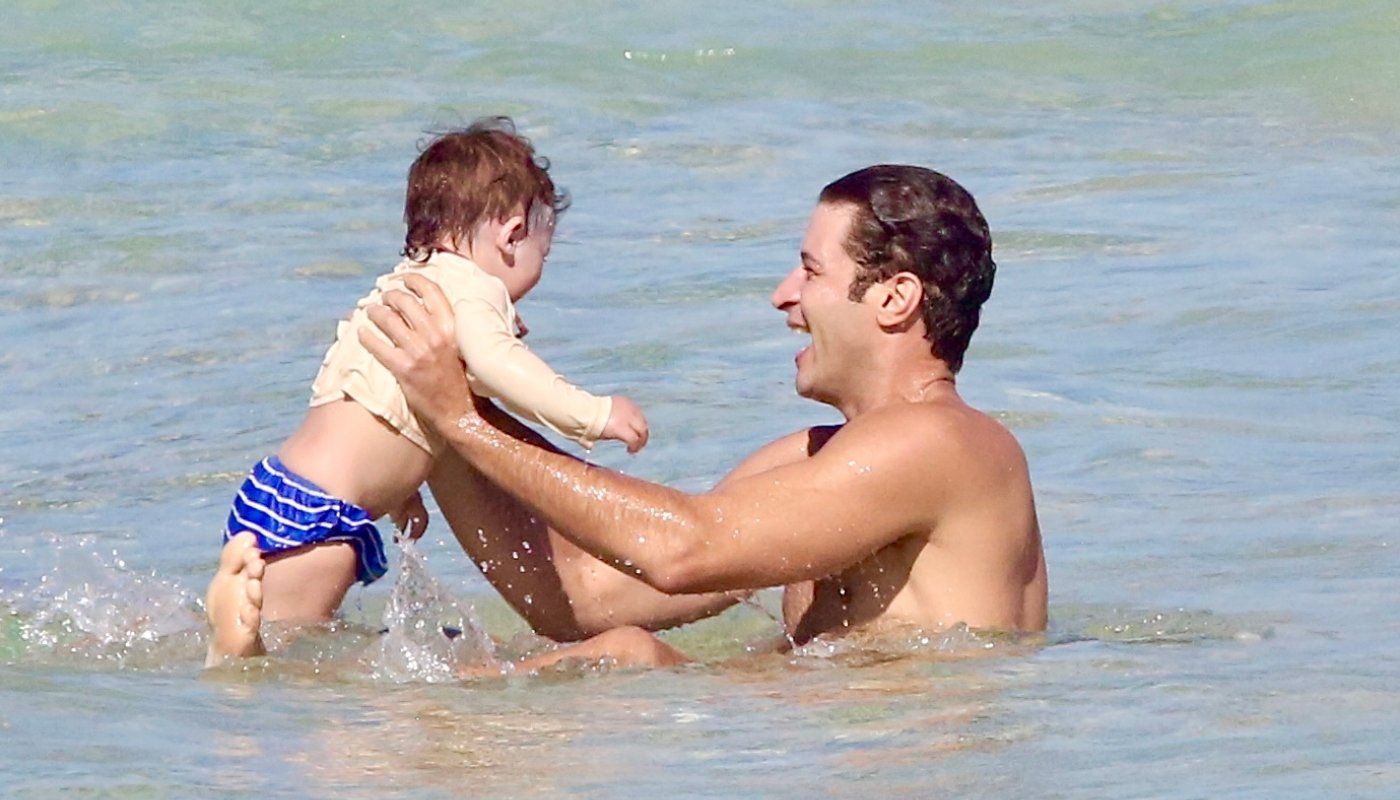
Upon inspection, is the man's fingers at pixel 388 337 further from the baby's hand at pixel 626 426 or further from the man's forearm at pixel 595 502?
the baby's hand at pixel 626 426

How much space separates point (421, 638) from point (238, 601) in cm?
50

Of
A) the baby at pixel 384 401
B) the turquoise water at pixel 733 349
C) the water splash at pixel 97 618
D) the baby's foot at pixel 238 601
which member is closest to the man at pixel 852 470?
the baby at pixel 384 401

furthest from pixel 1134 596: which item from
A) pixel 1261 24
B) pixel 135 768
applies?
pixel 1261 24

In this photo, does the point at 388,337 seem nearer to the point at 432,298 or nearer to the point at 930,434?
the point at 432,298

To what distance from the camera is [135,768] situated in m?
4.03

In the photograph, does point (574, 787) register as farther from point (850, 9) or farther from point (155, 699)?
point (850, 9)

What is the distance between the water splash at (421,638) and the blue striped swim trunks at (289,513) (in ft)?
0.64

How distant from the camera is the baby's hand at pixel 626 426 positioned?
507 cm

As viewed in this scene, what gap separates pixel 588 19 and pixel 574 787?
42.1ft

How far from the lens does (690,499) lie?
16.5ft

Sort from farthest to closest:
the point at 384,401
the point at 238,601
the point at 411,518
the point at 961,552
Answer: the point at 411,518 → the point at 384,401 → the point at 961,552 → the point at 238,601

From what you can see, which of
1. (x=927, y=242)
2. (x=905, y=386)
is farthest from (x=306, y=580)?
(x=927, y=242)

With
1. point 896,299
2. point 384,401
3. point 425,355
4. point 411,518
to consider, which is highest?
point 896,299

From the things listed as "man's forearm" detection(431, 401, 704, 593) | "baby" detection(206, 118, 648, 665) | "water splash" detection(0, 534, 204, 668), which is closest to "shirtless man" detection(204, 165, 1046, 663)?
"man's forearm" detection(431, 401, 704, 593)
